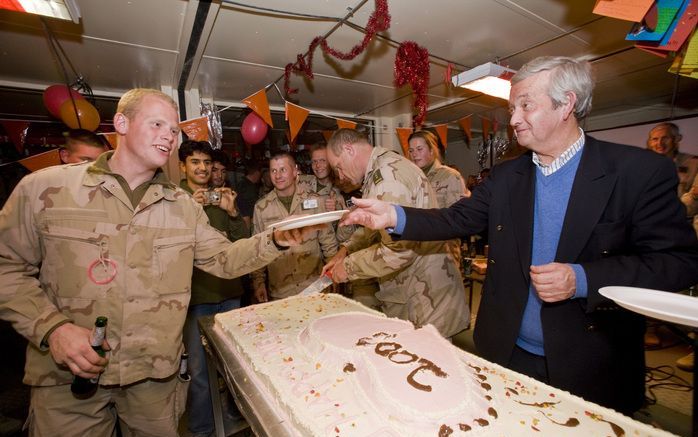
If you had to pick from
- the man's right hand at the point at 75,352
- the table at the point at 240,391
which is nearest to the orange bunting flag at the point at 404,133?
the table at the point at 240,391

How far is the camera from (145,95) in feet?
6.69

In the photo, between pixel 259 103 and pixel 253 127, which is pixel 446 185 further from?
pixel 253 127

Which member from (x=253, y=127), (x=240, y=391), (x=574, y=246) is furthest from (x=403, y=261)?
(x=253, y=127)

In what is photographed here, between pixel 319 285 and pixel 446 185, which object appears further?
pixel 446 185

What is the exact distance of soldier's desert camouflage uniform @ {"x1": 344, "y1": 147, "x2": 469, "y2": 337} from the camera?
103 inches

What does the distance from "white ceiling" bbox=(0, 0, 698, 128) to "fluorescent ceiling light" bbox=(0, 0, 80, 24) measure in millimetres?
289

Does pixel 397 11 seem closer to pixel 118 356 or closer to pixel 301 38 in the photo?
pixel 301 38

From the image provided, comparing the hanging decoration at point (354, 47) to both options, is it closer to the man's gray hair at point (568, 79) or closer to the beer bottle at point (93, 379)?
the man's gray hair at point (568, 79)

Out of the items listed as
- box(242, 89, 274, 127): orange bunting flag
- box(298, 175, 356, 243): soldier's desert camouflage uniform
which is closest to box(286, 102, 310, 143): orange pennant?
box(242, 89, 274, 127): orange bunting flag

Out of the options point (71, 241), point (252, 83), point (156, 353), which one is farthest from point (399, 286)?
point (252, 83)

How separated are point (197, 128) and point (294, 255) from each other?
10.3 ft

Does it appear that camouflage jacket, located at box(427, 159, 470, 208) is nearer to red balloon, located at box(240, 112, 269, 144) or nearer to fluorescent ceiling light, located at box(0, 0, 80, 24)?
red balloon, located at box(240, 112, 269, 144)

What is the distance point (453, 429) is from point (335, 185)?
491 cm

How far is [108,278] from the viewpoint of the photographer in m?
1.86
